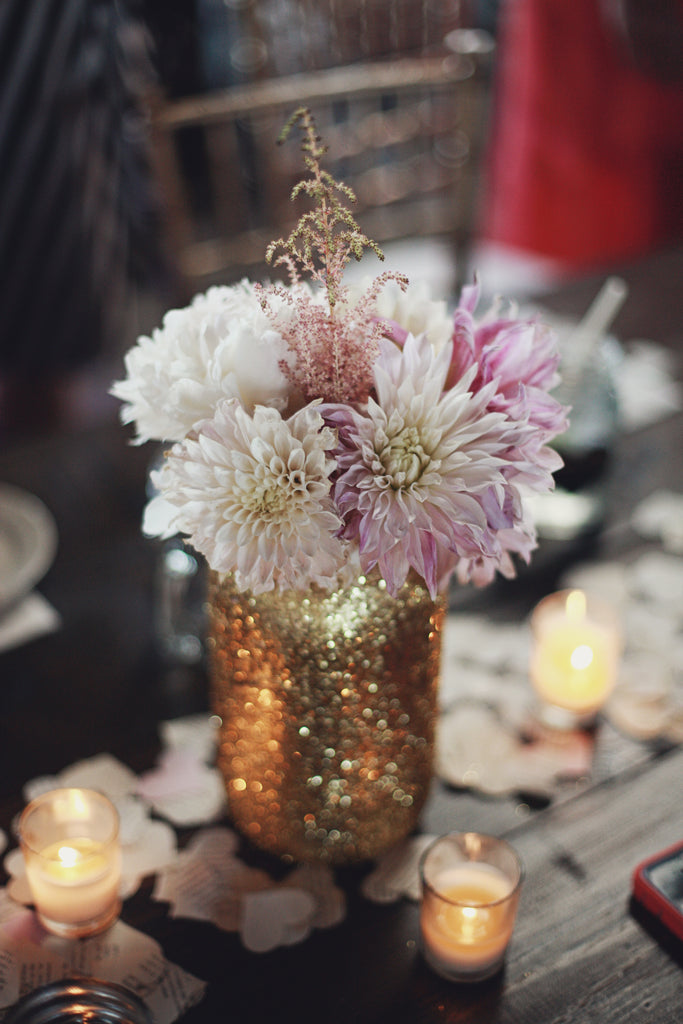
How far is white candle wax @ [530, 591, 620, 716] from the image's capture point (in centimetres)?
Answer: 78

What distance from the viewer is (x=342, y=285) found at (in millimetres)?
523

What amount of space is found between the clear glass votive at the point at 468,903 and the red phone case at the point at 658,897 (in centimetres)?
10

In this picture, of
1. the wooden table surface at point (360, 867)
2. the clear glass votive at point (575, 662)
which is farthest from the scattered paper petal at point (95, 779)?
the clear glass votive at point (575, 662)

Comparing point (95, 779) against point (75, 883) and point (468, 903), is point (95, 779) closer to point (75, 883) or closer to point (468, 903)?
point (75, 883)

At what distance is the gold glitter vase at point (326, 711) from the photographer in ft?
1.86

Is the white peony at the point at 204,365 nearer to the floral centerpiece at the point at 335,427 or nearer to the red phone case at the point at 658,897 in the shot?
the floral centerpiece at the point at 335,427

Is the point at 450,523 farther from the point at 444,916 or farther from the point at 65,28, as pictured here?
the point at 65,28

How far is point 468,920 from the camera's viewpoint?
575 millimetres

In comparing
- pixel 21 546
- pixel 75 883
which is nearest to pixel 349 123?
pixel 21 546

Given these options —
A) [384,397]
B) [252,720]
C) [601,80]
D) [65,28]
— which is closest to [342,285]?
[384,397]

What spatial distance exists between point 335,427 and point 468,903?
0.30 m

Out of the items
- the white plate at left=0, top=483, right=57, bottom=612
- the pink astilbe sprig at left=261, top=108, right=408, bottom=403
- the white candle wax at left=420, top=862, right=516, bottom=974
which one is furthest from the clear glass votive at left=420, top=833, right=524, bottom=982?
the white plate at left=0, top=483, right=57, bottom=612

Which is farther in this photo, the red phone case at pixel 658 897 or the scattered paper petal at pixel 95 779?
the scattered paper petal at pixel 95 779

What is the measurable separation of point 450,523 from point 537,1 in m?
2.70
